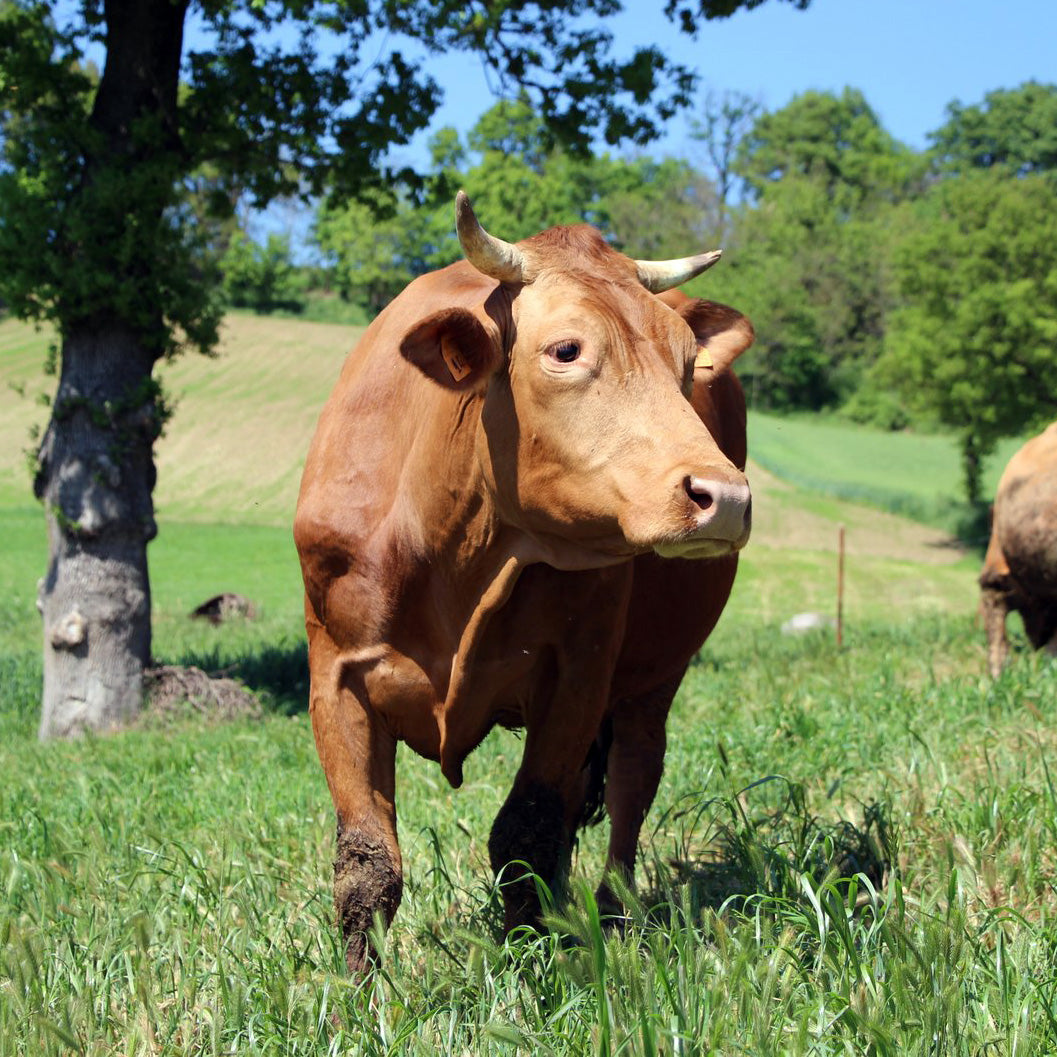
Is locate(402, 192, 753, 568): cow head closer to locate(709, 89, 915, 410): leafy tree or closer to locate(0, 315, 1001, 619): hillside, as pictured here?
locate(0, 315, 1001, 619): hillside

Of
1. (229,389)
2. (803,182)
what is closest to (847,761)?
(229,389)

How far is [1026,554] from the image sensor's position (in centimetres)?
1004

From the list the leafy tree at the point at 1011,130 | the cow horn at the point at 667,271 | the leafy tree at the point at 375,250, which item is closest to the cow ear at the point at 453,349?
the cow horn at the point at 667,271

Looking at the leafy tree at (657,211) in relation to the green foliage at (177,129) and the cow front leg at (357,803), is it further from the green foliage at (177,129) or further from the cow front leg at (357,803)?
the cow front leg at (357,803)

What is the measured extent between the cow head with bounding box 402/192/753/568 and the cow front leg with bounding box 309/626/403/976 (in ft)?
2.77

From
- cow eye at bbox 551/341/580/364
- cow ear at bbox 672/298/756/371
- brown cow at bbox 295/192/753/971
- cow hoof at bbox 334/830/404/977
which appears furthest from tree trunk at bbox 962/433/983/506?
cow eye at bbox 551/341/580/364

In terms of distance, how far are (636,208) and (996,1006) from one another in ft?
218

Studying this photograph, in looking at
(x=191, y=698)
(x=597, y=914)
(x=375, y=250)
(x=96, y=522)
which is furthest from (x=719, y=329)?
(x=375, y=250)

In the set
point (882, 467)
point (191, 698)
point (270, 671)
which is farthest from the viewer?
point (882, 467)

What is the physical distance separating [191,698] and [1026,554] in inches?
280

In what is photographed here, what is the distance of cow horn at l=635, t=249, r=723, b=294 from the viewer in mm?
3855

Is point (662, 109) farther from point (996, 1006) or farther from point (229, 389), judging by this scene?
point (229, 389)

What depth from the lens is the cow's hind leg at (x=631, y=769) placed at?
196 inches

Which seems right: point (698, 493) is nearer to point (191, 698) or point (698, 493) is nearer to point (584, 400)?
point (584, 400)
